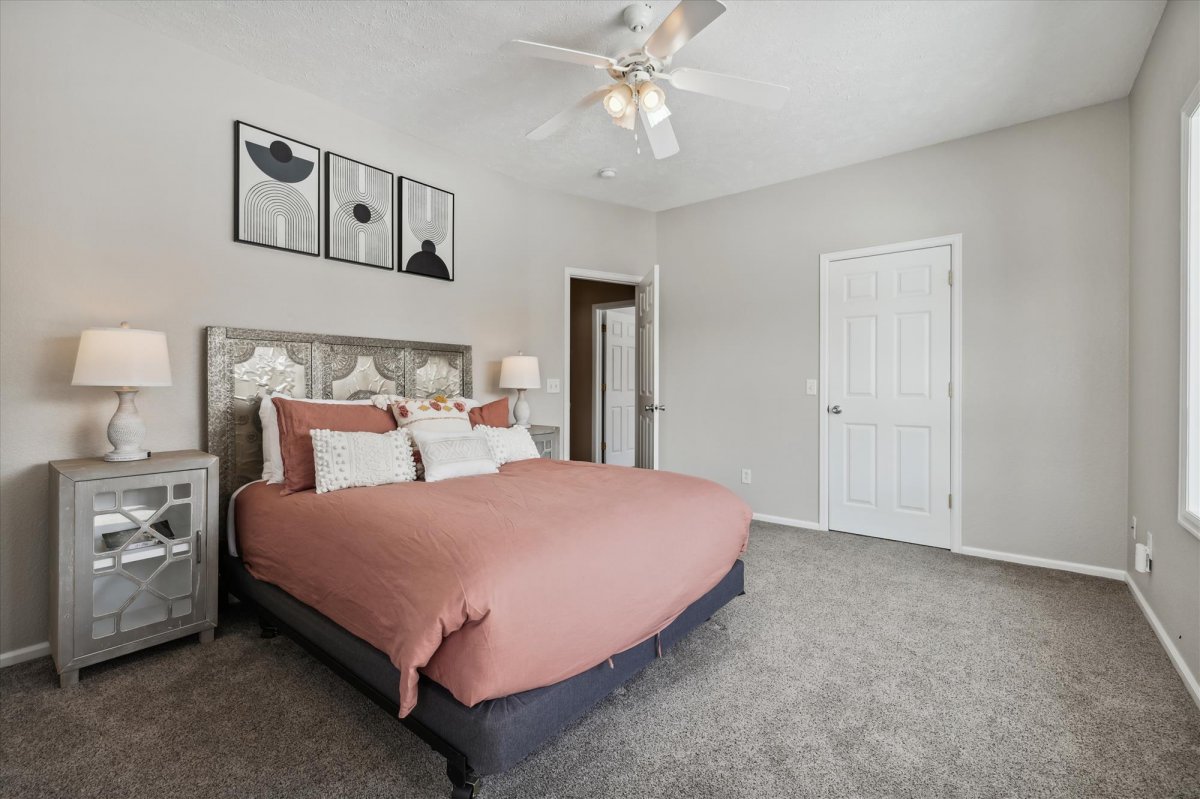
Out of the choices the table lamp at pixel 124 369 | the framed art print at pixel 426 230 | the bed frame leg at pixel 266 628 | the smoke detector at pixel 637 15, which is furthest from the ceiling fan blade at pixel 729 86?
the bed frame leg at pixel 266 628

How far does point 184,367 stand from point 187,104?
129 cm

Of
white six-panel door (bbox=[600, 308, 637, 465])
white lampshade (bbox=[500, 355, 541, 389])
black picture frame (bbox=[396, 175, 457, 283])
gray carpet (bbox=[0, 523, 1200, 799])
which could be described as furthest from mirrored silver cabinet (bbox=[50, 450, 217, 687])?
white six-panel door (bbox=[600, 308, 637, 465])

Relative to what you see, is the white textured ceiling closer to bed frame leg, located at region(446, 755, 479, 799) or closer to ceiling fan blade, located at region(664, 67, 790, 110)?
ceiling fan blade, located at region(664, 67, 790, 110)

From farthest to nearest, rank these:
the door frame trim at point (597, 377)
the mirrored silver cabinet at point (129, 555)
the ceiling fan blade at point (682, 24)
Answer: the door frame trim at point (597, 377) → the mirrored silver cabinet at point (129, 555) → the ceiling fan blade at point (682, 24)

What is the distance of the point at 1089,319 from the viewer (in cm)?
306

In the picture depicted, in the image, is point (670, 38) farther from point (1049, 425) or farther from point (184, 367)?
point (1049, 425)

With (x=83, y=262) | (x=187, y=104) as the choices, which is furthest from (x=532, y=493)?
(x=187, y=104)

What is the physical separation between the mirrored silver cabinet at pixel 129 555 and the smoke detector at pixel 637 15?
2634 mm

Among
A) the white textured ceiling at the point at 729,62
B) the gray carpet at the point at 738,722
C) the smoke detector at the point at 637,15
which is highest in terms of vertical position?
the white textured ceiling at the point at 729,62

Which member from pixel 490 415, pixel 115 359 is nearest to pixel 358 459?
pixel 115 359

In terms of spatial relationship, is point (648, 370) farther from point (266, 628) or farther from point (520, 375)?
point (266, 628)

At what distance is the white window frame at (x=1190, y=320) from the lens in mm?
1973

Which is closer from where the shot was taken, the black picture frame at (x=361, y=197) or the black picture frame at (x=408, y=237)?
the black picture frame at (x=361, y=197)

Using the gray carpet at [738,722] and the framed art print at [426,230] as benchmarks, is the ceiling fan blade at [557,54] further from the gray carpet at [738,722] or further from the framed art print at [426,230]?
the gray carpet at [738,722]
